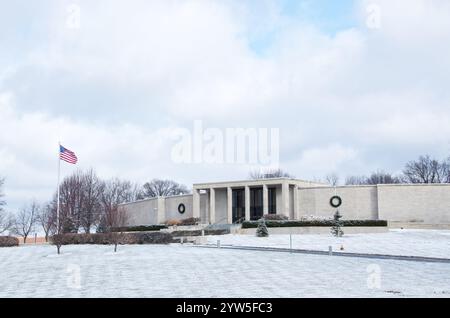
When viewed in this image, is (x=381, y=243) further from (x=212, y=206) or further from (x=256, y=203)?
(x=212, y=206)

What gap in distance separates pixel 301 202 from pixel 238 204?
7.49m

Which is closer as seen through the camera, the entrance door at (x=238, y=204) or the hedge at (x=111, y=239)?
the hedge at (x=111, y=239)

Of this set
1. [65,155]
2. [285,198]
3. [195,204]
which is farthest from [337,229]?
[195,204]

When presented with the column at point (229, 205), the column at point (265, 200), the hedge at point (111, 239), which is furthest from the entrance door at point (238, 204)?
the hedge at point (111, 239)

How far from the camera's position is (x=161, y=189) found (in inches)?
4510

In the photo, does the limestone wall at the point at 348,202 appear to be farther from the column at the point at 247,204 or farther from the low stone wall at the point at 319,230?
the low stone wall at the point at 319,230

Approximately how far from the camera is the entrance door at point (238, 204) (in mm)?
59312

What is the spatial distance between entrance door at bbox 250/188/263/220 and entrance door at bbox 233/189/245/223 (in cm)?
123

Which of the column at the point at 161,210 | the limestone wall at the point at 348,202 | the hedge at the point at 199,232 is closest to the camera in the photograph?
the hedge at the point at 199,232

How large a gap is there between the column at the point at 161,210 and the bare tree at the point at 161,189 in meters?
47.3

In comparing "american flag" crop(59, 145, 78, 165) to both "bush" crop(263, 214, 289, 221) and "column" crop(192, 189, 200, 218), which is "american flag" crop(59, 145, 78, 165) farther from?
"column" crop(192, 189, 200, 218)

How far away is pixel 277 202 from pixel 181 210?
12.2m

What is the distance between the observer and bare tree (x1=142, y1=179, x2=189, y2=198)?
4481 inches

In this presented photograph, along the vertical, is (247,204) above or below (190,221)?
above
